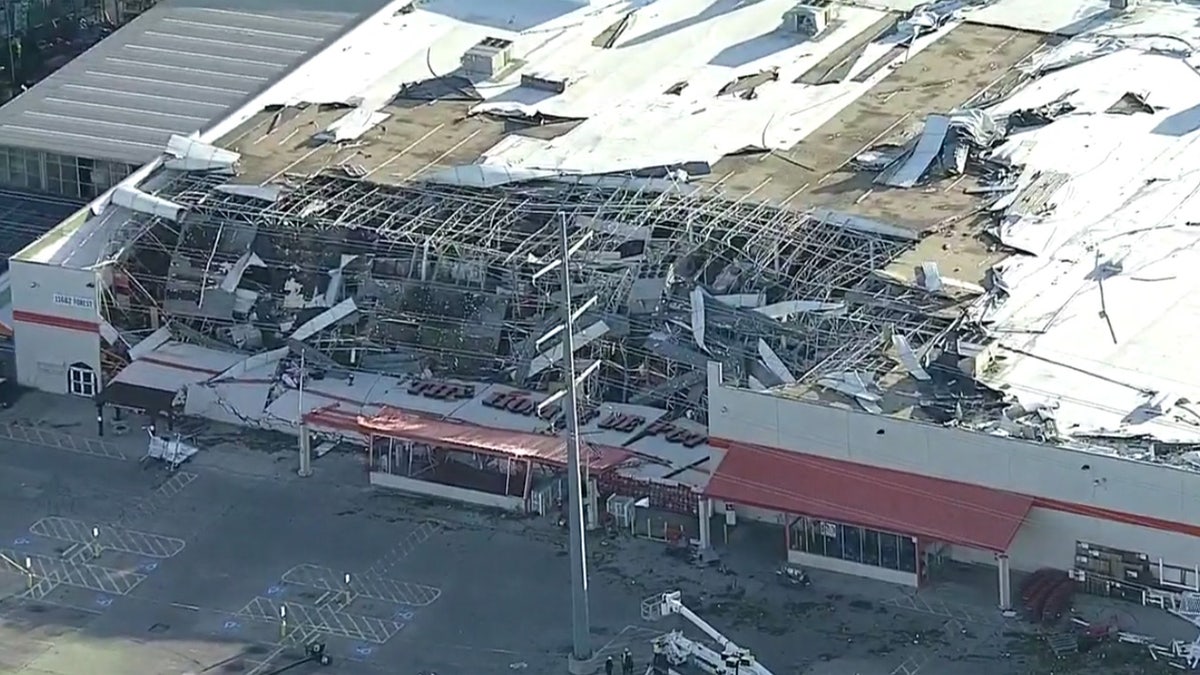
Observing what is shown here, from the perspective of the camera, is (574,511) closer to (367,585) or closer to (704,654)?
(704,654)

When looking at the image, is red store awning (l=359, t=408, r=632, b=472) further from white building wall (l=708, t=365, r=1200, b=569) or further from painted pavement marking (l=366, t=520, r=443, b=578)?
white building wall (l=708, t=365, r=1200, b=569)

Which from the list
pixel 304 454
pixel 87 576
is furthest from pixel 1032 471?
pixel 87 576

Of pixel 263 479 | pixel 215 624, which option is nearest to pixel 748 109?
pixel 263 479

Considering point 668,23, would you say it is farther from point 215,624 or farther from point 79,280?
point 215,624

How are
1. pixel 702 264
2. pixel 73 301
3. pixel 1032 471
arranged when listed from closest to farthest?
pixel 1032 471 < pixel 702 264 < pixel 73 301

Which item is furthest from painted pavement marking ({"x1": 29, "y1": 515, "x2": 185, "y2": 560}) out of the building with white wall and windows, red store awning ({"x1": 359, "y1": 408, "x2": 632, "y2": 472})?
red store awning ({"x1": 359, "y1": 408, "x2": 632, "y2": 472})

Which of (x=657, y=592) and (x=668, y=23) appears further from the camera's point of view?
(x=668, y=23)
